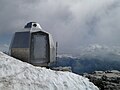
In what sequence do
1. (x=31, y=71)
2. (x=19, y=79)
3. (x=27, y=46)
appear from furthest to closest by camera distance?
(x=27, y=46) → (x=31, y=71) → (x=19, y=79)

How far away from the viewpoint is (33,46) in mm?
20297

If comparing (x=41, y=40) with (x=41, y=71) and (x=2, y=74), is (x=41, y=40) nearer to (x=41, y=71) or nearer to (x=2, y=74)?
(x=41, y=71)

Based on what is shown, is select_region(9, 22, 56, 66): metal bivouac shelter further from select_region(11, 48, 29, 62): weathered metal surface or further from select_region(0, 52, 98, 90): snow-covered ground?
select_region(0, 52, 98, 90): snow-covered ground

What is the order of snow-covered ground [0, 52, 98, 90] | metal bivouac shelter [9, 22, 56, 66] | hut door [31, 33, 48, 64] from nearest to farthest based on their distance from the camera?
snow-covered ground [0, 52, 98, 90] → metal bivouac shelter [9, 22, 56, 66] → hut door [31, 33, 48, 64]

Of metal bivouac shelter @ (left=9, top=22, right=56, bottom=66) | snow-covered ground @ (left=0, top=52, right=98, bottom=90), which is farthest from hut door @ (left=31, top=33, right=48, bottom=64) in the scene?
snow-covered ground @ (left=0, top=52, right=98, bottom=90)

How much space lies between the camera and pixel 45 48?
21.4m

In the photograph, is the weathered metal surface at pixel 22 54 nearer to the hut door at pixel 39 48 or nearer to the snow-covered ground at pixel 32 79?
the hut door at pixel 39 48

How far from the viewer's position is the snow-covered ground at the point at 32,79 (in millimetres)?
12359

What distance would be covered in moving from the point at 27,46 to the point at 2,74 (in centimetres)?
725

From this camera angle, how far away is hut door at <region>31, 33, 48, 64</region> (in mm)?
20297

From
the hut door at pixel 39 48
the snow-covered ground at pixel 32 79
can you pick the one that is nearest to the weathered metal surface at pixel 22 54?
the hut door at pixel 39 48

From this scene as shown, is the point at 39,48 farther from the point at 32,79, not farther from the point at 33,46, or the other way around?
the point at 32,79

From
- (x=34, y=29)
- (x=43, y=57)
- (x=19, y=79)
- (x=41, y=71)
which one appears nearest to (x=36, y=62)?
(x=43, y=57)

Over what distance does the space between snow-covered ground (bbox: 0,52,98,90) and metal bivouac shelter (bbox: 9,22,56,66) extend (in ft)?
17.3
